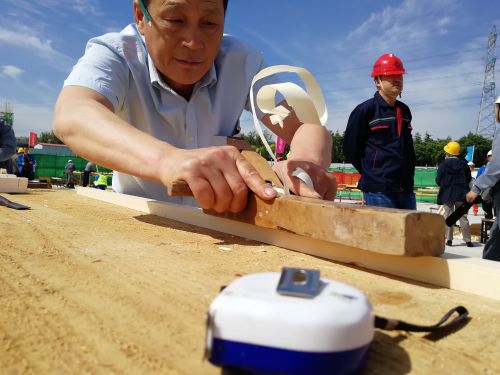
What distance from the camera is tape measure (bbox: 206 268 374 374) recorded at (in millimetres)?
347

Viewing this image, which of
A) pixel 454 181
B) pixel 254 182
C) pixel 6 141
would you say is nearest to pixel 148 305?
pixel 254 182

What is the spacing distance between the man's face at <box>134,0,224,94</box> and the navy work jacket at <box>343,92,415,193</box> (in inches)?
58.8

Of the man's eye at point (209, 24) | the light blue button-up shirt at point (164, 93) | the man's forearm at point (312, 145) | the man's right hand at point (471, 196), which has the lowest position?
the man's right hand at point (471, 196)

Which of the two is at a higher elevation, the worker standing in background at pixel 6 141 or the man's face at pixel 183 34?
the man's face at pixel 183 34

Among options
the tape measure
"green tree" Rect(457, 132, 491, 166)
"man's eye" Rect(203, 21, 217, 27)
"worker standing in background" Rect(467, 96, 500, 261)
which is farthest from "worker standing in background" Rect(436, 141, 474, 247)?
"green tree" Rect(457, 132, 491, 166)

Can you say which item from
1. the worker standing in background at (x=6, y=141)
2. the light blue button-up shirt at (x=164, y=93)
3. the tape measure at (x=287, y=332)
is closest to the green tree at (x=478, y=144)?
the worker standing in background at (x=6, y=141)

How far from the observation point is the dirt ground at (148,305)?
42 cm

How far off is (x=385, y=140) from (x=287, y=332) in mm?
2603

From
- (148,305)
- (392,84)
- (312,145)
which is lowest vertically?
(148,305)

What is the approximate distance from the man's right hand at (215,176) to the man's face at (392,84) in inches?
81.0

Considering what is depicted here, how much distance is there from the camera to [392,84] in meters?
2.79

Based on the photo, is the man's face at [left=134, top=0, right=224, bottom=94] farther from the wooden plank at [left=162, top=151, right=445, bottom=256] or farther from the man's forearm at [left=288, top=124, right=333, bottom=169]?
the wooden plank at [left=162, top=151, right=445, bottom=256]

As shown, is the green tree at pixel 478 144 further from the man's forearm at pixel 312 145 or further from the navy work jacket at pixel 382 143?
the man's forearm at pixel 312 145

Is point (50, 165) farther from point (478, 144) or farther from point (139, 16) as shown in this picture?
point (478, 144)
